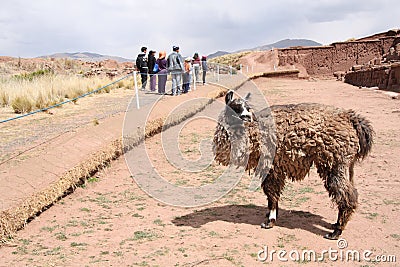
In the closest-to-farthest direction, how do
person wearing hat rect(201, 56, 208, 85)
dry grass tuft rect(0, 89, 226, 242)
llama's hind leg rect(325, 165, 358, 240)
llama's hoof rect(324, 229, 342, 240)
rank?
llama's hind leg rect(325, 165, 358, 240)
llama's hoof rect(324, 229, 342, 240)
dry grass tuft rect(0, 89, 226, 242)
person wearing hat rect(201, 56, 208, 85)

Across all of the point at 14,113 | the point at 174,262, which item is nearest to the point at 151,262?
the point at 174,262

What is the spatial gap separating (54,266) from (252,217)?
312 cm

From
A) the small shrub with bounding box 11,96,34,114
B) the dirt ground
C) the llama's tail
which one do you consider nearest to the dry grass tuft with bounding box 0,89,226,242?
the dirt ground

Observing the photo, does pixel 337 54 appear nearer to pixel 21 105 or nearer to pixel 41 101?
pixel 41 101

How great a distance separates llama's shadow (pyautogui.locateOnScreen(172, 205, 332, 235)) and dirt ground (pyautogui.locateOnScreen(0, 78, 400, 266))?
2 centimetres

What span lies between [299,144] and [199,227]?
1.97 meters

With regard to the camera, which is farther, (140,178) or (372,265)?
(140,178)

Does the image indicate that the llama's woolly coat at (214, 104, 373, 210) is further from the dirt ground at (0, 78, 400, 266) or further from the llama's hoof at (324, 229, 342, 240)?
the dirt ground at (0, 78, 400, 266)

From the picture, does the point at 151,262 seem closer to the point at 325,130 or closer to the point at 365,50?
the point at 325,130

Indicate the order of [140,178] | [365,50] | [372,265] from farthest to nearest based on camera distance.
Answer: [365,50] → [140,178] → [372,265]

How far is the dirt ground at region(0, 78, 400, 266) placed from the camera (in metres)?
5.13

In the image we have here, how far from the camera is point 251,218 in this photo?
6562 millimetres

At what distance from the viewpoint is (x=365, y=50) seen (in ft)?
165

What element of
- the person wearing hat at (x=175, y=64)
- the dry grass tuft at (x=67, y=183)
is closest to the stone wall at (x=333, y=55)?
the person wearing hat at (x=175, y=64)
